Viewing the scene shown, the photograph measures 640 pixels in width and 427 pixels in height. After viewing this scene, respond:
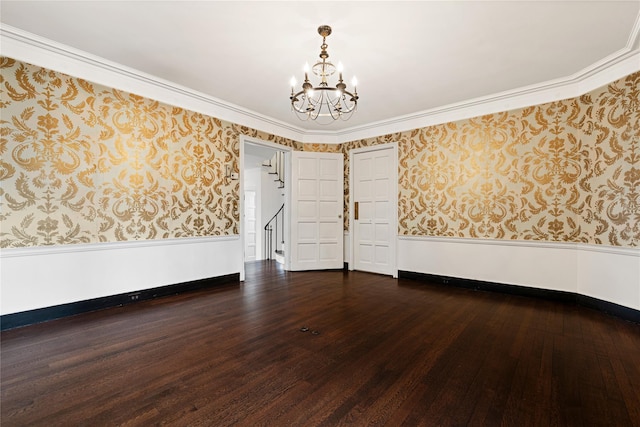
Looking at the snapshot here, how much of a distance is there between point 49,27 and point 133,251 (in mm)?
2356

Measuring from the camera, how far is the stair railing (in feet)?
25.4

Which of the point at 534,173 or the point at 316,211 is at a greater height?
the point at 534,173

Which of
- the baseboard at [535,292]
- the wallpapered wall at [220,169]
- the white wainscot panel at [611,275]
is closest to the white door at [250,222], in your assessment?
the wallpapered wall at [220,169]

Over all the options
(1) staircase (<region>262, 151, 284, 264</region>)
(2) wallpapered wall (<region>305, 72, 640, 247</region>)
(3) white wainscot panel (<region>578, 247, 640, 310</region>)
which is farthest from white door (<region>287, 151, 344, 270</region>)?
(3) white wainscot panel (<region>578, 247, 640, 310</region>)

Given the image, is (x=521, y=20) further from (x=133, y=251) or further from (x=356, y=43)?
(x=133, y=251)

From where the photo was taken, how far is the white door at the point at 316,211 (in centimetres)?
569

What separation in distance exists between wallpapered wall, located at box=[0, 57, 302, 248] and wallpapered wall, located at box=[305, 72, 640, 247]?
3.34 m

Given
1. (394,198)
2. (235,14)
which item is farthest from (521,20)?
(394,198)

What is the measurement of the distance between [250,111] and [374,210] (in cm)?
281

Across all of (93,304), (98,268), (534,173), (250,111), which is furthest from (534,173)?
(93,304)

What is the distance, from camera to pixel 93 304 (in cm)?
325

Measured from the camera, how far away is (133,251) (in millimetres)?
3562

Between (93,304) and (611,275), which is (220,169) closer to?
(93,304)

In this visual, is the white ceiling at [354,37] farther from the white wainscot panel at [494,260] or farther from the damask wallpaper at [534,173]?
the white wainscot panel at [494,260]
